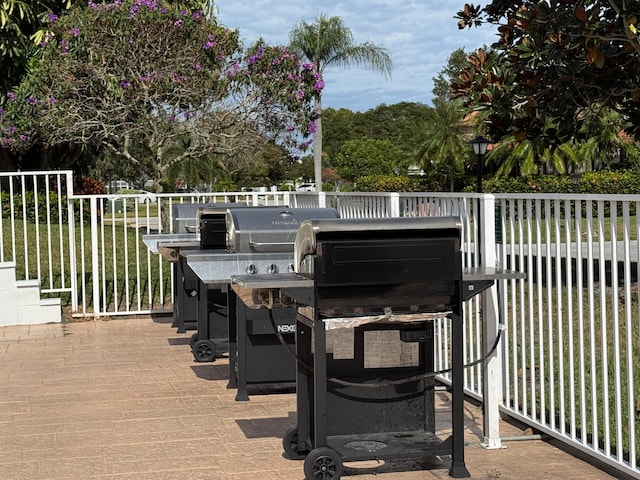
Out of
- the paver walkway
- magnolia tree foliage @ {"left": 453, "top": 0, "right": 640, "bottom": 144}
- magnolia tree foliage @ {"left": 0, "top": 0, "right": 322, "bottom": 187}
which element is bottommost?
the paver walkway

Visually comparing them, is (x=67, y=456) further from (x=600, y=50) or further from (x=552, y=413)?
(x=600, y=50)

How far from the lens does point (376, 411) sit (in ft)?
17.0

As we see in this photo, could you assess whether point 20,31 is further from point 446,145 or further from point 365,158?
point 365,158

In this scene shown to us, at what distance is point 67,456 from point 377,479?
6.49 feet

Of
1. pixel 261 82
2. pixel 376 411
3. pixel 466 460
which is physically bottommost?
pixel 466 460

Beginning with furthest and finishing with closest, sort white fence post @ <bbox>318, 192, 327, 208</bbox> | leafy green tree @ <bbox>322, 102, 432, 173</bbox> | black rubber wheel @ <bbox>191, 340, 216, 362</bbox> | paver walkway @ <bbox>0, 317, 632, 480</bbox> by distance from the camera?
leafy green tree @ <bbox>322, 102, 432, 173</bbox> → white fence post @ <bbox>318, 192, 327, 208</bbox> → black rubber wheel @ <bbox>191, 340, 216, 362</bbox> → paver walkway @ <bbox>0, 317, 632, 480</bbox>

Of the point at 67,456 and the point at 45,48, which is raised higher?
the point at 45,48

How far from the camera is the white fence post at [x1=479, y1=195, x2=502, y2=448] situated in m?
5.67

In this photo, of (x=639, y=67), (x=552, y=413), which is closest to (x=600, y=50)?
(x=639, y=67)

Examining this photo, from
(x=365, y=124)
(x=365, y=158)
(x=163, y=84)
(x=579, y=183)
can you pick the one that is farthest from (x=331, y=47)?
(x=365, y=124)

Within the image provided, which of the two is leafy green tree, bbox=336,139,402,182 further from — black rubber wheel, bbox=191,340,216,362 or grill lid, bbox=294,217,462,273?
grill lid, bbox=294,217,462,273

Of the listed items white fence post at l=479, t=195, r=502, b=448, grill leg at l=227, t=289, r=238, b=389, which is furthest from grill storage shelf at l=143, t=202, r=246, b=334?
white fence post at l=479, t=195, r=502, b=448

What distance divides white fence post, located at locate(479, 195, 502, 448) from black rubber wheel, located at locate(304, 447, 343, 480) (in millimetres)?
1280

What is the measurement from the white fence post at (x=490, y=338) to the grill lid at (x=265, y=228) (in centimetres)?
192
